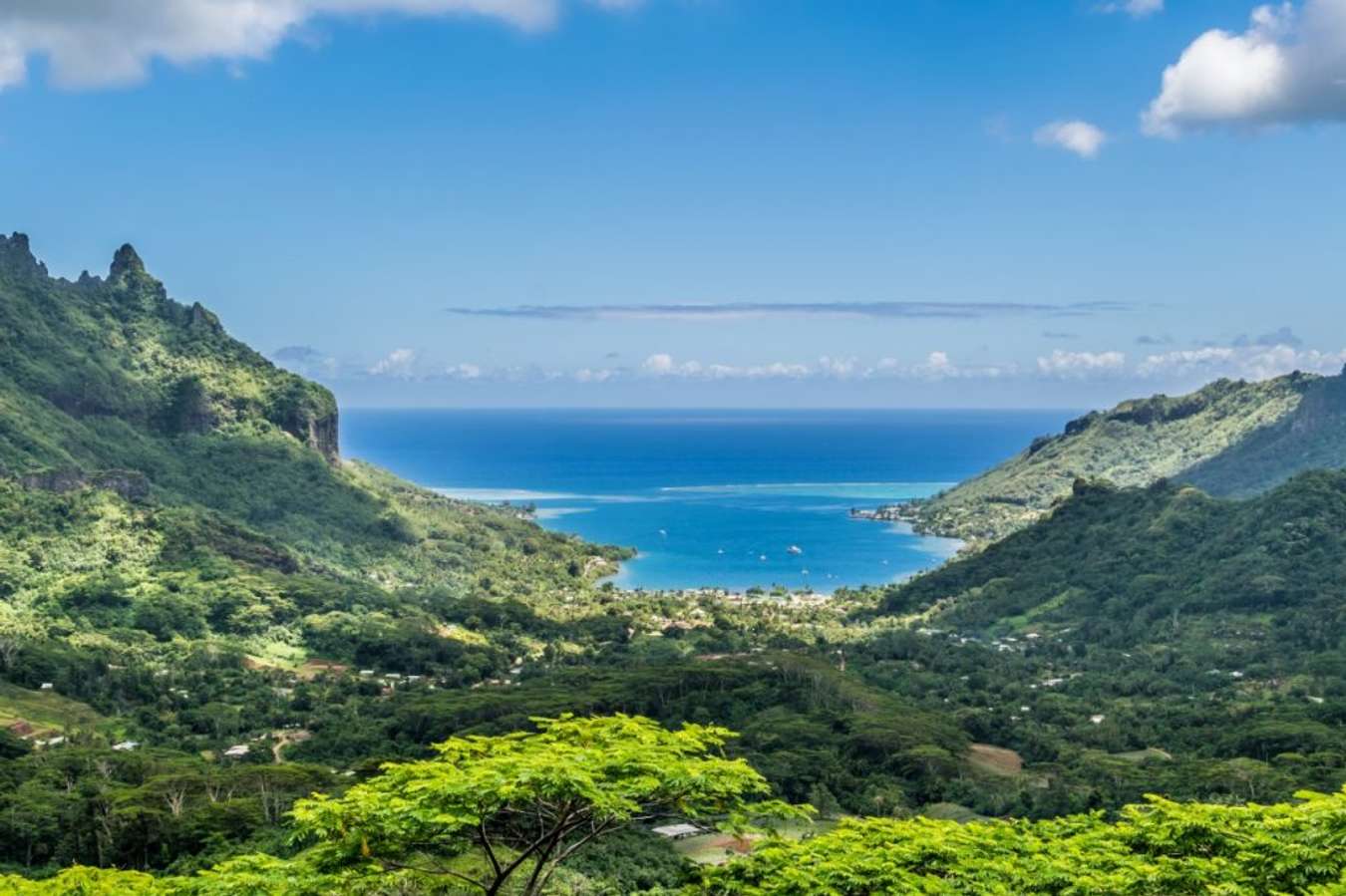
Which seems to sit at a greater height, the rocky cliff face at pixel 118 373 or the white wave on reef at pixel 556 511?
the rocky cliff face at pixel 118 373

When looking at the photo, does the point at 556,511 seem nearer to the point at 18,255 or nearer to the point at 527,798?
the point at 18,255

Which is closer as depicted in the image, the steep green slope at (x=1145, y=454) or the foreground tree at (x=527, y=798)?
the foreground tree at (x=527, y=798)

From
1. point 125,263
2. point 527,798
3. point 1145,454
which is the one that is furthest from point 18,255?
point 1145,454

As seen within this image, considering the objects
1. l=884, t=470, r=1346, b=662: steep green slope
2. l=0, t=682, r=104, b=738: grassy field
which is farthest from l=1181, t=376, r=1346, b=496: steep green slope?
l=0, t=682, r=104, b=738: grassy field

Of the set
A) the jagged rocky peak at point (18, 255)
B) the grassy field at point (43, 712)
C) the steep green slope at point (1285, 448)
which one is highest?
the jagged rocky peak at point (18, 255)

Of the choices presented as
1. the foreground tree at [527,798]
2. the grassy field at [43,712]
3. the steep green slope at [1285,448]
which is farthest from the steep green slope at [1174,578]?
the foreground tree at [527,798]

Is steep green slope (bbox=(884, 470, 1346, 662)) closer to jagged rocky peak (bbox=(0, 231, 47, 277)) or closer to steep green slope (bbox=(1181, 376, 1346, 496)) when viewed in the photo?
steep green slope (bbox=(1181, 376, 1346, 496))

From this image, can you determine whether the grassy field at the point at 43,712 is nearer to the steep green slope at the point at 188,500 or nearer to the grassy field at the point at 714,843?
the steep green slope at the point at 188,500
